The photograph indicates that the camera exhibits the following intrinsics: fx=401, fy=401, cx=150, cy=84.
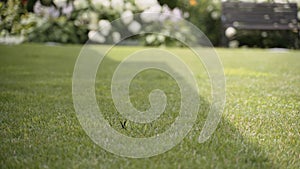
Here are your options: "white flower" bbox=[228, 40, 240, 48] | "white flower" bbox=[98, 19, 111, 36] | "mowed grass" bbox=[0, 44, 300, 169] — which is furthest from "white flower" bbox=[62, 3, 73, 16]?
"mowed grass" bbox=[0, 44, 300, 169]

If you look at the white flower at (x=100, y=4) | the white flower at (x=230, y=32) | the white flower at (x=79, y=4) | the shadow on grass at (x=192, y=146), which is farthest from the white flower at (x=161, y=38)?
the shadow on grass at (x=192, y=146)

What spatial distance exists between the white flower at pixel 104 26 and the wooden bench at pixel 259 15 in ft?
8.54

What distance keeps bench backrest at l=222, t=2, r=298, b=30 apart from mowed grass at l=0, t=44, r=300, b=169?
492cm

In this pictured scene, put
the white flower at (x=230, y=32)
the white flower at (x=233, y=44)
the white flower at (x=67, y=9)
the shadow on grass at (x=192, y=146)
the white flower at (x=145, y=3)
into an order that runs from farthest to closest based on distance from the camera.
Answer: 1. the white flower at (x=233, y=44)
2. the white flower at (x=230, y=32)
3. the white flower at (x=145, y=3)
4. the white flower at (x=67, y=9)
5. the shadow on grass at (x=192, y=146)

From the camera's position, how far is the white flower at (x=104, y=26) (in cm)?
866

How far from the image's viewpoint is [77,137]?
6.91 ft

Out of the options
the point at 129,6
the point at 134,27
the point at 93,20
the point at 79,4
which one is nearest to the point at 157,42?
the point at 134,27

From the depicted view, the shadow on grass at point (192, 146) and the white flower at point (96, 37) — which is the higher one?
the shadow on grass at point (192, 146)

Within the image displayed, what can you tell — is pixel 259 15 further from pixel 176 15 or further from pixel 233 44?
pixel 176 15

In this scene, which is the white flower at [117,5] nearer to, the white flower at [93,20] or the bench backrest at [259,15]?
the white flower at [93,20]

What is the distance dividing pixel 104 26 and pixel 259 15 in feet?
12.2

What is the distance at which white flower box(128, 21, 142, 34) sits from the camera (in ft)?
29.3

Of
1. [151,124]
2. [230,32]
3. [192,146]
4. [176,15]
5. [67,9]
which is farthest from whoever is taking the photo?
[230,32]

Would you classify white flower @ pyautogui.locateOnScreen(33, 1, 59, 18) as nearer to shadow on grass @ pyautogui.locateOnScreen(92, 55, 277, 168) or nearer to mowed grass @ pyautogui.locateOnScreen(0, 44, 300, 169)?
mowed grass @ pyautogui.locateOnScreen(0, 44, 300, 169)
